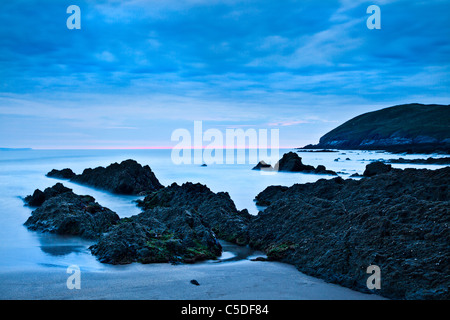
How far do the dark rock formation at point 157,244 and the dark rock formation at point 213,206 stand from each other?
1342mm

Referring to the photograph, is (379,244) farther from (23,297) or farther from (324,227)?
(23,297)

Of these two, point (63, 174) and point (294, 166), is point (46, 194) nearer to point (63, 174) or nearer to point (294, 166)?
point (63, 174)

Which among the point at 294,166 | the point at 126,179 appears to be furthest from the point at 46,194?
the point at 294,166

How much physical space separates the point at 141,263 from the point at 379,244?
4796mm

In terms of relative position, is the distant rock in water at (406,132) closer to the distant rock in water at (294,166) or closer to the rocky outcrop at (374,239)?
the distant rock in water at (294,166)

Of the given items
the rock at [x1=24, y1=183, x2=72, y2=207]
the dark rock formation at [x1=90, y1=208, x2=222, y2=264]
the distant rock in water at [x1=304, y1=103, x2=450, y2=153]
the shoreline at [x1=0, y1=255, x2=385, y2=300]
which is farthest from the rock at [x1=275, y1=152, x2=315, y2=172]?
the distant rock in water at [x1=304, y1=103, x2=450, y2=153]

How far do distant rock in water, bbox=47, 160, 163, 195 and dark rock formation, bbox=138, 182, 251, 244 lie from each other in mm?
5411

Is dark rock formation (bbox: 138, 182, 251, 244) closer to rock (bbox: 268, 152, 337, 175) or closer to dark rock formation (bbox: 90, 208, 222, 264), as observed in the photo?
dark rock formation (bbox: 90, 208, 222, 264)

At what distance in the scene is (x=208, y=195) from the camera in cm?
1496

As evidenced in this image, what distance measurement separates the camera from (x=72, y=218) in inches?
424

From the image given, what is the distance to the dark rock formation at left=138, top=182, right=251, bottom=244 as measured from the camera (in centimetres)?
1079

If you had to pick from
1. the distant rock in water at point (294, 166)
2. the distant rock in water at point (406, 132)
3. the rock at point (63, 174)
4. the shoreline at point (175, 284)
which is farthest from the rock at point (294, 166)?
the distant rock in water at point (406, 132)

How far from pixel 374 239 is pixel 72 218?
8.64m
